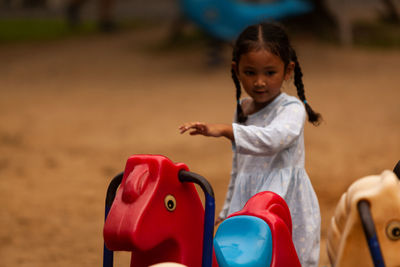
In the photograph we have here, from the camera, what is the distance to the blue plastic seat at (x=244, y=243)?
191cm

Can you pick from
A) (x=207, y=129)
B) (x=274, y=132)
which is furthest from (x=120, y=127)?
(x=207, y=129)

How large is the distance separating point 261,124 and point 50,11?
1974 cm

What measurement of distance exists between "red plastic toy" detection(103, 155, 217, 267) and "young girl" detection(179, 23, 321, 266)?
38cm

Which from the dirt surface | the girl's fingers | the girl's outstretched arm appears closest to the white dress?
the girl's outstretched arm

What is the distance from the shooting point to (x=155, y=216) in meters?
1.78

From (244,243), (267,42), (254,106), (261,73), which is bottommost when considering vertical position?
(244,243)

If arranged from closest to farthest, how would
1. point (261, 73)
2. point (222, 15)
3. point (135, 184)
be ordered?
point (135, 184) → point (261, 73) → point (222, 15)

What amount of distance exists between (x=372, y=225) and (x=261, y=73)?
94cm

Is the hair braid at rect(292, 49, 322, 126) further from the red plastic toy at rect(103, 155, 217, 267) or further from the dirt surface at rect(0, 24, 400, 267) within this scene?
the dirt surface at rect(0, 24, 400, 267)

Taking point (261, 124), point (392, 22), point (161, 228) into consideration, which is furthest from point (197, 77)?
point (161, 228)

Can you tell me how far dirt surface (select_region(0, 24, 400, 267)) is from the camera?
14.0ft

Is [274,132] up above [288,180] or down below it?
above

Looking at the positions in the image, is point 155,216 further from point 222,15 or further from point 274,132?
point 222,15

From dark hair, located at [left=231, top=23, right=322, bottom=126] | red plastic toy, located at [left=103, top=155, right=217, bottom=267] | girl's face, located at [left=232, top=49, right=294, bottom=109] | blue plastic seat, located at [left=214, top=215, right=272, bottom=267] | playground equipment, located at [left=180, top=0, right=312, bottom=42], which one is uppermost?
dark hair, located at [left=231, top=23, right=322, bottom=126]
